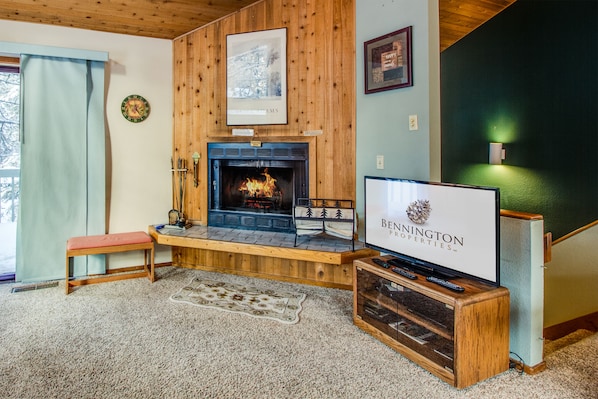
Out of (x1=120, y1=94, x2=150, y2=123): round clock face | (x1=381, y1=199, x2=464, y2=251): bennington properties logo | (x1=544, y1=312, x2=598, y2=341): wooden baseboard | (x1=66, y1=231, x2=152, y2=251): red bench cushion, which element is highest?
(x1=120, y1=94, x2=150, y2=123): round clock face

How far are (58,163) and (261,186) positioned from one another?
1951 millimetres

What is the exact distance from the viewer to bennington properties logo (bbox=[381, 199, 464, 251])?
2.09 metres

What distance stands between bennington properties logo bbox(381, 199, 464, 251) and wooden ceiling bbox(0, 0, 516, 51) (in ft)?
6.89

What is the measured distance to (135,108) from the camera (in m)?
3.84

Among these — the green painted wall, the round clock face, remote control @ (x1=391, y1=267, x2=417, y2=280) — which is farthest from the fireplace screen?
the green painted wall

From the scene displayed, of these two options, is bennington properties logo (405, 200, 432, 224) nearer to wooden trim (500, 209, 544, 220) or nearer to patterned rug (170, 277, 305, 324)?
wooden trim (500, 209, 544, 220)

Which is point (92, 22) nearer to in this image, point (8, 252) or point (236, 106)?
point (236, 106)

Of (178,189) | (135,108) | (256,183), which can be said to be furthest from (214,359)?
(135,108)

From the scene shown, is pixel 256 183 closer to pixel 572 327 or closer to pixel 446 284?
pixel 446 284

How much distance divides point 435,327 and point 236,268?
→ 2240mm

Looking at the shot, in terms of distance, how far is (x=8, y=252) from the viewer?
4.18 meters

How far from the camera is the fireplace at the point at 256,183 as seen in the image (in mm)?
3531

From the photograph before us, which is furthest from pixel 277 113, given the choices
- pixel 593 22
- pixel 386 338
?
pixel 593 22

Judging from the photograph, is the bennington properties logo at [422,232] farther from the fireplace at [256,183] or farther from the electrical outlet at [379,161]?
the fireplace at [256,183]
